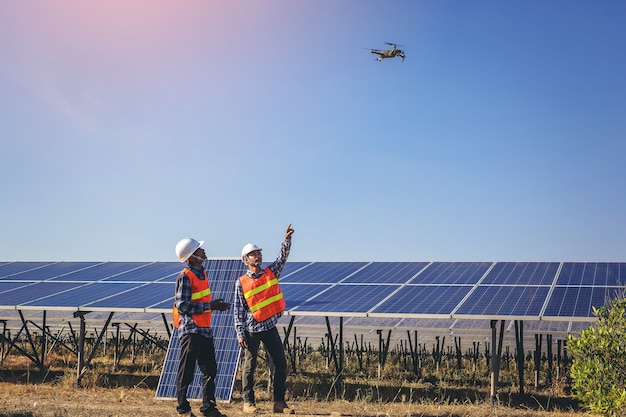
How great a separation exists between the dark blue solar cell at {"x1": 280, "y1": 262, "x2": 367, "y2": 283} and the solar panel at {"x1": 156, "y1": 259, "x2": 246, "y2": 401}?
13.4 ft

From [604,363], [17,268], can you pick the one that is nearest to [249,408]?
[604,363]

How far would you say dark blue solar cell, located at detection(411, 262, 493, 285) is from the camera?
53.3 ft

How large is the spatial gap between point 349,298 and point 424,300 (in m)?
1.58

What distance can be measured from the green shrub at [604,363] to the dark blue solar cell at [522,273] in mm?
4188

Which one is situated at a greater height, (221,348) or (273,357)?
(273,357)

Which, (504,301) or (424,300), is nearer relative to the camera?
(504,301)

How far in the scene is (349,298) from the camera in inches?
586

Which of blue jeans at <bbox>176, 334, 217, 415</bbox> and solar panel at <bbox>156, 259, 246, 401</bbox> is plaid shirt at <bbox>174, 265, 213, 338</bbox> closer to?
blue jeans at <bbox>176, 334, 217, 415</bbox>

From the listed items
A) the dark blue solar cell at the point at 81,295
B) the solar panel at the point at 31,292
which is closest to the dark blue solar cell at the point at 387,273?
the dark blue solar cell at the point at 81,295

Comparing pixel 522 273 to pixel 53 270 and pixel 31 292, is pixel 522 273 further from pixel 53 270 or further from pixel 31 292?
pixel 53 270

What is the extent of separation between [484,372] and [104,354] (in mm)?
12087

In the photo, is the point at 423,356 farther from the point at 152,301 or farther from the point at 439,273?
the point at 152,301

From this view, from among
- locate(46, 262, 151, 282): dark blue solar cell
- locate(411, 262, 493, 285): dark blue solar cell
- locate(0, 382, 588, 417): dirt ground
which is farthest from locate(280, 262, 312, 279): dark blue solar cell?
locate(0, 382, 588, 417): dirt ground

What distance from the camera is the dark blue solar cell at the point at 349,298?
13.9 m
